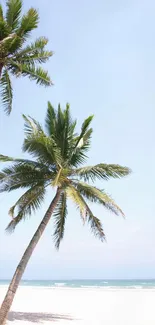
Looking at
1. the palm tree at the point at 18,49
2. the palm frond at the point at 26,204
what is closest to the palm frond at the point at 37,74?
the palm tree at the point at 18,49

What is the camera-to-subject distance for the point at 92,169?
13875 millimetres

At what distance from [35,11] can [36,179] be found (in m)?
5.86

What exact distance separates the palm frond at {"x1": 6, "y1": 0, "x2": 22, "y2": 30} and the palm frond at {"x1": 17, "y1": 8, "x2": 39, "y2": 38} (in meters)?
0.25

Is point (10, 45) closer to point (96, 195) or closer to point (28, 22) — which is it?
point (28, 22)

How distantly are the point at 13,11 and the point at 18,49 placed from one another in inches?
47.3

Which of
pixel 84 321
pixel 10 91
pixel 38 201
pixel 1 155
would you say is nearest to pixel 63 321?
pixel 84 321

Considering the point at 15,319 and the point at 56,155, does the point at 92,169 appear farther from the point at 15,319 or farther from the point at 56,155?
the point at 15,319

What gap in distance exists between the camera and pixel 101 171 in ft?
45.6

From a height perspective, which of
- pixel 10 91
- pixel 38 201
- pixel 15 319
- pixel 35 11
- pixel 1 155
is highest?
pixel 35 11

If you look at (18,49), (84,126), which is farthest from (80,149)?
(18,49)

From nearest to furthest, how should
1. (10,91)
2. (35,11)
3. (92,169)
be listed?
1. (35,11)
2. (10,91)
3. (92,169)

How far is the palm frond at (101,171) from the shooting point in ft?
45.3

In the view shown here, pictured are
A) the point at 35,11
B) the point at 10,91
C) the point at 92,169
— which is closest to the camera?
the point at 35,11

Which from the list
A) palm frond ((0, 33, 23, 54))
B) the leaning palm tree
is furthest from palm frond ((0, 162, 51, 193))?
palm frond ((0, 33, 23, 54))
